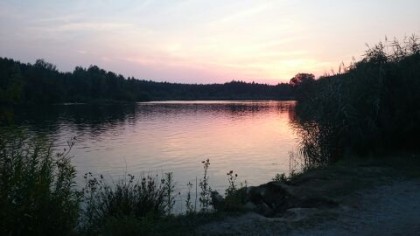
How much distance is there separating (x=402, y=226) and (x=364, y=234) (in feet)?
3.34

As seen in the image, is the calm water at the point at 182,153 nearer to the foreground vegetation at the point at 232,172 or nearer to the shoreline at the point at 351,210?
the foreground vegetation at the point at 232,172

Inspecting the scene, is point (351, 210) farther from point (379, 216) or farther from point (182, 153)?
point (182, 153)

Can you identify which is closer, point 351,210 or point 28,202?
point 28,202

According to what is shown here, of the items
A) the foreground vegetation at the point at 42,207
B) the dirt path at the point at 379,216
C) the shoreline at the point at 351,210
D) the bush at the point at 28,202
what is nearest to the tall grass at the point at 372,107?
the shoreline at the point at 351,210

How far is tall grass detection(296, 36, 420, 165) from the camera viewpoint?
704 inches

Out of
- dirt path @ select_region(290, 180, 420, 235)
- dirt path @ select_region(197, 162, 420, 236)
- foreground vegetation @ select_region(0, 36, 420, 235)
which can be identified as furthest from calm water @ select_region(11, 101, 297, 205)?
dirt path @ select_region(197, 162, 420, 236)

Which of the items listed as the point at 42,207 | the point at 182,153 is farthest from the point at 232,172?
the point at 182,153

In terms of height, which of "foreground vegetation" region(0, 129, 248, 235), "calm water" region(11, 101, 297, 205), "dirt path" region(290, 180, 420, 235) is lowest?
"calm water" region(11, 101, 297, 205)

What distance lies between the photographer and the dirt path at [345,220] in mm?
8375

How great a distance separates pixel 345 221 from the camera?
9.08 metres

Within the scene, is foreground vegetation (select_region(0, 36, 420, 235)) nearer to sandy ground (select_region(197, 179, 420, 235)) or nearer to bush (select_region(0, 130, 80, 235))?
bush (select_region(0, 130, 80, 235))

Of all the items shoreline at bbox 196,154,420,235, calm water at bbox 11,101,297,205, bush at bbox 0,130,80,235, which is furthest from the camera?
calm water at bbox 11,101,297,205

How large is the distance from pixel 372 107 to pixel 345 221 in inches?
400

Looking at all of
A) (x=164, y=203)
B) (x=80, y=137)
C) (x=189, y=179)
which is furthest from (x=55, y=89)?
(x=164, y=203)
